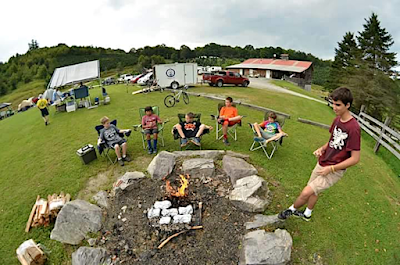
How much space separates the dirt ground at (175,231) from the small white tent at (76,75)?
9.45m

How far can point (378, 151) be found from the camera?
7.16 m

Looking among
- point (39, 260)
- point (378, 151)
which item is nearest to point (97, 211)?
point (39, 260)

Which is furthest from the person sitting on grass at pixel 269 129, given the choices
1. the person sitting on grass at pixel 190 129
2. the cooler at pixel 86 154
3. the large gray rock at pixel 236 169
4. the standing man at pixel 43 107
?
the standing man at pixel 43 107

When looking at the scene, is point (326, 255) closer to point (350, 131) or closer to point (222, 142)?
point (350, 131)

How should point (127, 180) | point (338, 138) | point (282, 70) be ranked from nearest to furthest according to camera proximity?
point (338, 138) < point (127, 180) < point (282, 70)

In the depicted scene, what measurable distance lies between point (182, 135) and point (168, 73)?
1075 centimetres

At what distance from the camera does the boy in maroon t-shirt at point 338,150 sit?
2.19 meters

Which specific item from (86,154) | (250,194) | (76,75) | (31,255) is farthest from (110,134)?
(76,75)

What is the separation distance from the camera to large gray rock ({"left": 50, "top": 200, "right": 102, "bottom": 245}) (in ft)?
9.61

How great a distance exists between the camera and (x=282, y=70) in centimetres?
3186

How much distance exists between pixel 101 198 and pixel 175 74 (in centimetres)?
1235

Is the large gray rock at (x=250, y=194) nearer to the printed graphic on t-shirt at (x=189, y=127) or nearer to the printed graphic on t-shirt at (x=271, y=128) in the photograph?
the printed graphic on t-shirt at (x=271, y=128)

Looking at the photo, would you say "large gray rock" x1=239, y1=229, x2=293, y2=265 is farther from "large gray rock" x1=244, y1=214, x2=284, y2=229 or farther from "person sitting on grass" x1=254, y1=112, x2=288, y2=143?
"person sitting on grass" x1=254, y1=112, x2=288, y2=143

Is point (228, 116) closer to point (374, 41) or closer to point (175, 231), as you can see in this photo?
point (175, 231)
